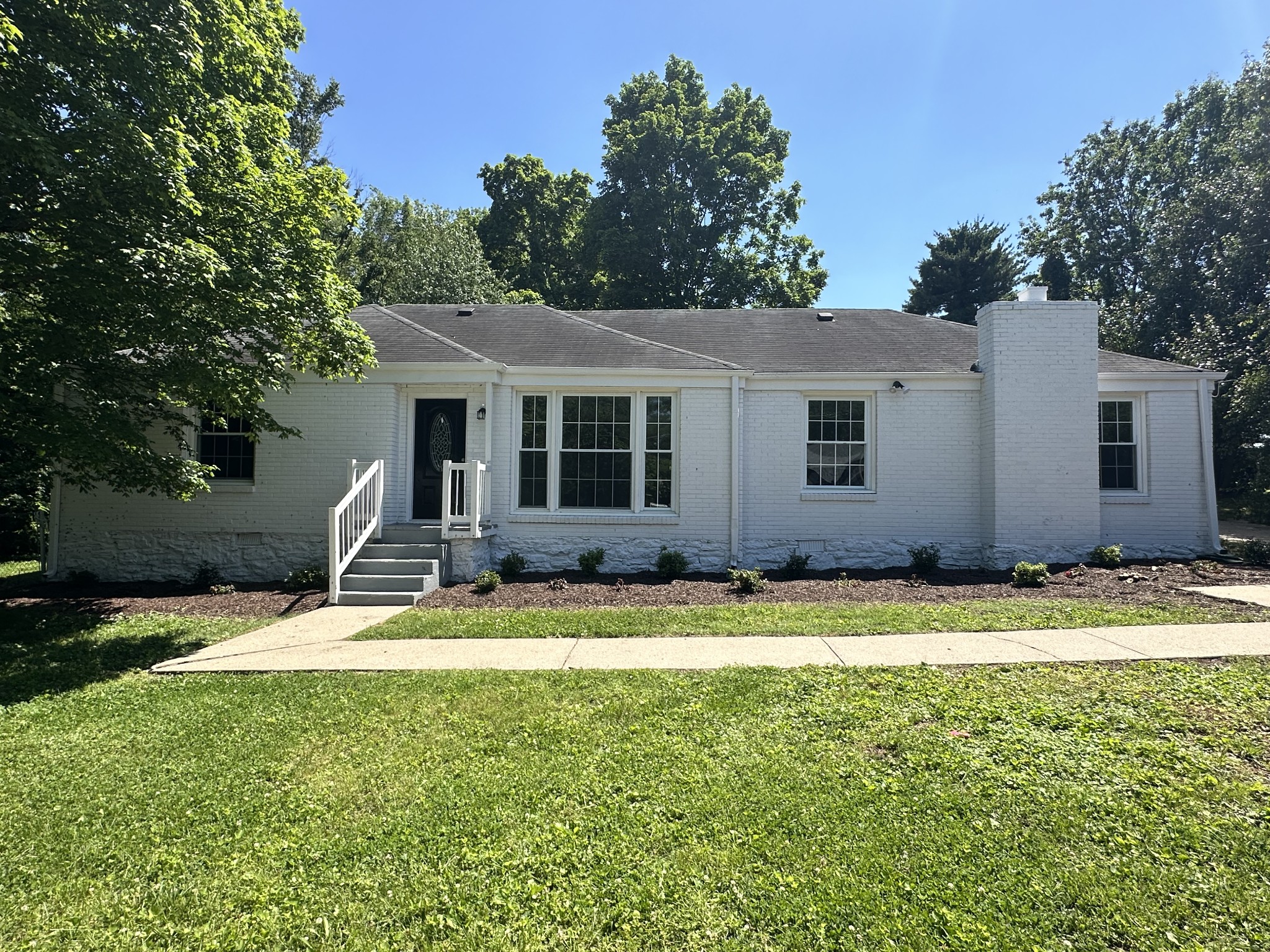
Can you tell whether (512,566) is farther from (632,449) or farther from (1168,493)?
(1168,493)

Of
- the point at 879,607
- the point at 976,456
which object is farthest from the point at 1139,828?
the point at 976,456

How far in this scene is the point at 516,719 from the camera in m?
4.79

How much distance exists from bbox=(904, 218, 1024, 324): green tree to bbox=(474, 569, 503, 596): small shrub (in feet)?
101

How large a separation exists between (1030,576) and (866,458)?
3369mm

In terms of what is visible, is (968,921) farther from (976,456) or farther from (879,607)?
(976,456)

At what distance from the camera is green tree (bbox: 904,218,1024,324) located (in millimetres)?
33531

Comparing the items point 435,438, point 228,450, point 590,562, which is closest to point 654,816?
point 590,562

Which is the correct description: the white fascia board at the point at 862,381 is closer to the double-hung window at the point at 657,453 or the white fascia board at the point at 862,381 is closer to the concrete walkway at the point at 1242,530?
the double-hung window at the point at 657,453

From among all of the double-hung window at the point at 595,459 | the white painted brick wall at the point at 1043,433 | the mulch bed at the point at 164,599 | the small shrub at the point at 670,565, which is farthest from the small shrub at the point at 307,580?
the white painted brick wall at the point at 1043,433

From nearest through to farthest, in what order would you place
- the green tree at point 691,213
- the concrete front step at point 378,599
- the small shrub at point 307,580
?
1. the concrete front step at point 378,599
2. the small shrub at point 307,580
3. the green tree at point 691,213

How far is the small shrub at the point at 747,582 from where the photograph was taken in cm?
983

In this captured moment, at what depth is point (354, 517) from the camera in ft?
33.7

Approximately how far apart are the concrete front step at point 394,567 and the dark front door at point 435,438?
1.89 metres

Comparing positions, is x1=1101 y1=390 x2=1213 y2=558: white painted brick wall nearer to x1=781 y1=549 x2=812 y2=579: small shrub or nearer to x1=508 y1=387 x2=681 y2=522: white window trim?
x1=781 y1=549 x2=812 y2=579: small shrub
